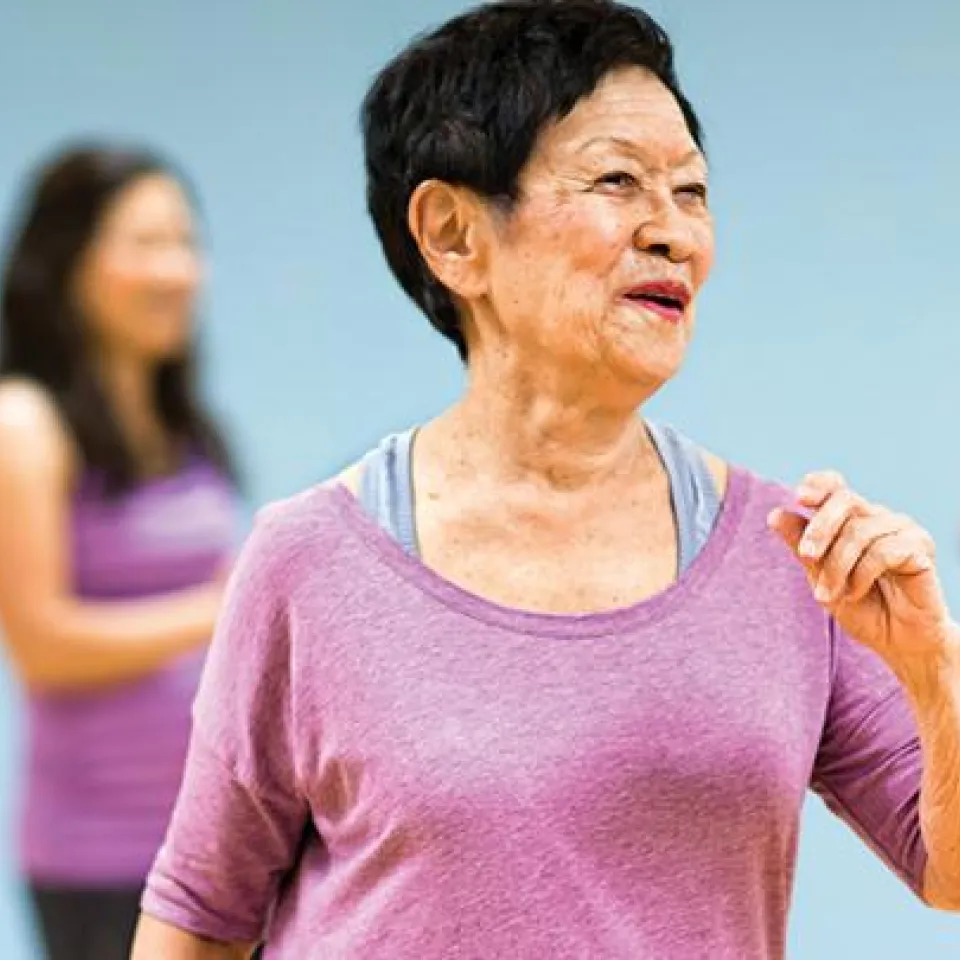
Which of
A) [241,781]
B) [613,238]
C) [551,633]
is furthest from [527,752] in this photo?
[613,238]

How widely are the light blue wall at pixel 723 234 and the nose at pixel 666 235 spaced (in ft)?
7.20

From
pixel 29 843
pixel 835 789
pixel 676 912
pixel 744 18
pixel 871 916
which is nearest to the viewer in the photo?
pixel 676 912

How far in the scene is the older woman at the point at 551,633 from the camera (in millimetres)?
1355

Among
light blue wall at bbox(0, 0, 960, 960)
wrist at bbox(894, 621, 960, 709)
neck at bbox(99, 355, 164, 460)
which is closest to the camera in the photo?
wrist at bbox(894, 621, 960, 709)

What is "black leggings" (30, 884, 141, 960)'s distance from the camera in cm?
271

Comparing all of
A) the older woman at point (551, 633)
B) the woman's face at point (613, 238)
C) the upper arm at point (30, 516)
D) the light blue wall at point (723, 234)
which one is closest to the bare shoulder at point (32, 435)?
the upper arm at point (30, 516)

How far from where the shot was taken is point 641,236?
55.3 inches

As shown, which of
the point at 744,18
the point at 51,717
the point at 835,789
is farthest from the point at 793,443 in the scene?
the point at 835,789

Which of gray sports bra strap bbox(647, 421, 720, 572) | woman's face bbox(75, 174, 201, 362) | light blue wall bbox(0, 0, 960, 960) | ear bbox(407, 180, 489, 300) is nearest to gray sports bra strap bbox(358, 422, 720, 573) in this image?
gray sports bra strap bbox(647, 421, 720, 572)

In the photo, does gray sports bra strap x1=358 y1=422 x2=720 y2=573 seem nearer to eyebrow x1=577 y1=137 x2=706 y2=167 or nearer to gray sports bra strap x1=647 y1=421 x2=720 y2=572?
gray sports bra strap x1=647 y1=421 x2=720 y2=572

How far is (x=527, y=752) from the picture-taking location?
4.47 ft

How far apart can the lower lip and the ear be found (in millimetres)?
111

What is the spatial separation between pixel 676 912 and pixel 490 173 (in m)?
0.44

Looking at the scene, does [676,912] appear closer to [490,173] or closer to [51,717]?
[490,173]
